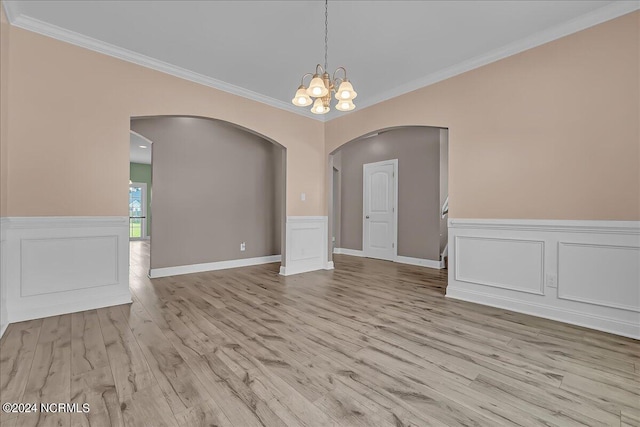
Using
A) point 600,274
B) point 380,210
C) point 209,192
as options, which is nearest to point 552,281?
point 600,274

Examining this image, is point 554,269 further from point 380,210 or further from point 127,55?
point 127,55

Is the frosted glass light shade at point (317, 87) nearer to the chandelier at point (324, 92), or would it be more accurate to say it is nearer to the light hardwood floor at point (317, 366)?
the chandelier at point (324, 92)

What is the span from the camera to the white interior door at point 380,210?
632 cm

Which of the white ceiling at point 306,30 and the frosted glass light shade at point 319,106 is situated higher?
the white ceiling at point 306,30

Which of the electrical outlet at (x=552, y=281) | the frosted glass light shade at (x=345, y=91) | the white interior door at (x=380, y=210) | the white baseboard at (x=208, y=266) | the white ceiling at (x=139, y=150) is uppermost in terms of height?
the white ceiling at (x=139, y=150)

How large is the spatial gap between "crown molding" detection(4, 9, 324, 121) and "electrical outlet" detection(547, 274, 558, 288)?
4.09 metres

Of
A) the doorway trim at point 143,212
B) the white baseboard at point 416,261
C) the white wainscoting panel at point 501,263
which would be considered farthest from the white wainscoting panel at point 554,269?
the doorway trim at point 143,212

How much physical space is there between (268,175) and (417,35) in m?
3.79

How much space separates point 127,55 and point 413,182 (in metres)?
5.02

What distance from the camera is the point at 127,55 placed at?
317 centimetres

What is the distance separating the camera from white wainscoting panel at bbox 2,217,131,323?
2.60 m

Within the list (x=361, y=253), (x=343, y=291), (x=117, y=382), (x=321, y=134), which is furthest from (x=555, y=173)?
(x=361, y=253)

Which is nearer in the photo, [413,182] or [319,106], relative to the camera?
[319,106]

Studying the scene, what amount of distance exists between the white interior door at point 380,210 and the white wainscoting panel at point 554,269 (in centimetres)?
281
